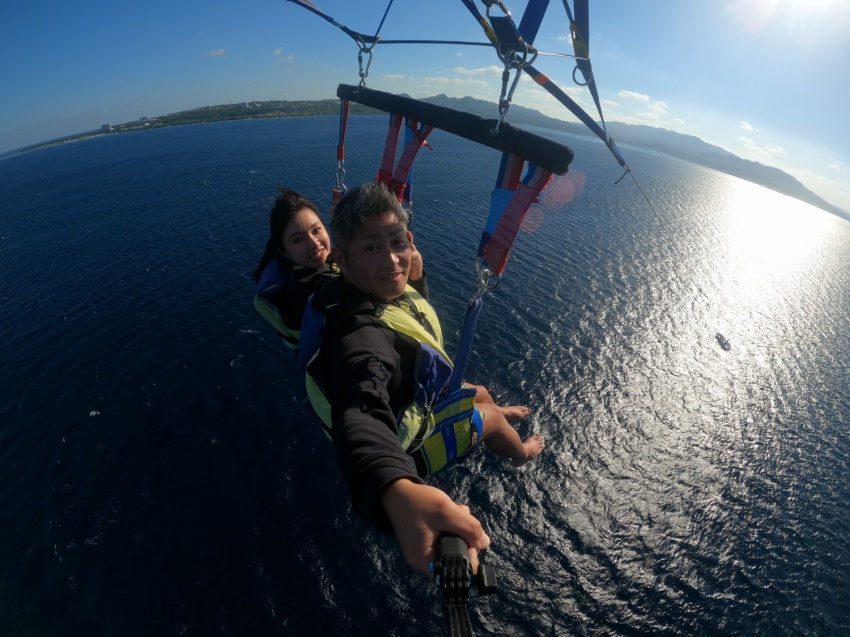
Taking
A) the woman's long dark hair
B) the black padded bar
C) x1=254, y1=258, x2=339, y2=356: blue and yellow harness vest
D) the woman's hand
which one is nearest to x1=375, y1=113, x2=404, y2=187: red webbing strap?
the black padded bar

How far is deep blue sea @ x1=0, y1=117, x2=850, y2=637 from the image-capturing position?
14.4m

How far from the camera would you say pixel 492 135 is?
513cm

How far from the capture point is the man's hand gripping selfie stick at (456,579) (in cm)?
176

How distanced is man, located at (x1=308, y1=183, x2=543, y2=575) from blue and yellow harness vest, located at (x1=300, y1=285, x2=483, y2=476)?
0.02 metres

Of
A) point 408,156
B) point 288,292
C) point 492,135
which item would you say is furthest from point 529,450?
point 492,135

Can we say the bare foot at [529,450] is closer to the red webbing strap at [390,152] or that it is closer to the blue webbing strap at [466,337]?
the blue webbing strap at [466,337]

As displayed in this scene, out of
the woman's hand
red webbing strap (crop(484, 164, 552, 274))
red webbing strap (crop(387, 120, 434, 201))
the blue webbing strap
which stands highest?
red webbing strap (crop(387, 120, 434, 201))

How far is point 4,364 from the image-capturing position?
2625 centimetres

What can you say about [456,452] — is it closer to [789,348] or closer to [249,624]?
[249,624]

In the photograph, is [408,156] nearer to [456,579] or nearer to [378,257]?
[378,257]

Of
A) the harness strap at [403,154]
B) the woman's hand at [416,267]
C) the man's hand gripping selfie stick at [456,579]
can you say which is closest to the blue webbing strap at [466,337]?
the woman's hand at [416,267]

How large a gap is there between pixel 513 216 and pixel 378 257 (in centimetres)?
198

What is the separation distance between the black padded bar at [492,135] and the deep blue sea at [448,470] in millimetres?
15424

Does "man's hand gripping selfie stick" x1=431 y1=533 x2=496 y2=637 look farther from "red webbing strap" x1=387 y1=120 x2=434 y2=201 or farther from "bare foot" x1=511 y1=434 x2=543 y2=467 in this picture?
"bare foot" x1=511 y1=434 x2=543 y2=467
